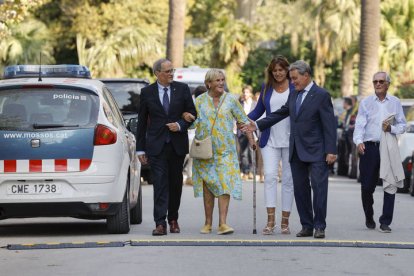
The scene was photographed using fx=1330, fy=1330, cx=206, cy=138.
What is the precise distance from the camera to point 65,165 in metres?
13.2

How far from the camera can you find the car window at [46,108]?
13.3 m

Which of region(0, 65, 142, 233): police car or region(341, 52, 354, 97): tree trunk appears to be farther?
region(341, 52, 354, 97): tree trunk

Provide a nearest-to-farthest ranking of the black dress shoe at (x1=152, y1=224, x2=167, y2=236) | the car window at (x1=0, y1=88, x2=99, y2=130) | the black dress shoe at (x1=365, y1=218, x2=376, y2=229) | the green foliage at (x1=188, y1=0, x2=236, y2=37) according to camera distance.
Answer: the car window at (x1=0, y1=88, x2=99, y2=130)
the black dress shoe at (x1=152, y1=224, x2=167, y2=236)
the black dress shoe at (x1=365, y1=218, x2=376, y2=229)
the green foliage at (x1=188, y1=0, x2=236, y2=37)

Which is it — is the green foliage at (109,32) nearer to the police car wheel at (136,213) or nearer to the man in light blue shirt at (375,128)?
the police car wheel at (136,213)

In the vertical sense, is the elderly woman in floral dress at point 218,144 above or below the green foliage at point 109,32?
below

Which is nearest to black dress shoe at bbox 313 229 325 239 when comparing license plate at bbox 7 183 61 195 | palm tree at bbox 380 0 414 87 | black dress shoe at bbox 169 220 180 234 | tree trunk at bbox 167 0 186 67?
black dress shoe at bbox 169 220 180 234

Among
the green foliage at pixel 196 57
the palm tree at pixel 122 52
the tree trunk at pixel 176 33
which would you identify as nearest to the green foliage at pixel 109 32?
the palm tree at pixel 122 52

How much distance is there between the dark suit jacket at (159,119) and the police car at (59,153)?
0.37 meters

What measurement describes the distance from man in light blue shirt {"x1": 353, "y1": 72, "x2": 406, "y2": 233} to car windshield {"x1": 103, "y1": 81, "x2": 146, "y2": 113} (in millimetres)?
7600

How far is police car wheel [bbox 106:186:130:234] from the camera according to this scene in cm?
1366

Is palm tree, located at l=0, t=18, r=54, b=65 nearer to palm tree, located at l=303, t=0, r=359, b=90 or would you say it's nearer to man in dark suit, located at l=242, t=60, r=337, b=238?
palm tree, located at l=303, t=0, r=359, b=90

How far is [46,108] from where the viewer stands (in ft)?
44.2

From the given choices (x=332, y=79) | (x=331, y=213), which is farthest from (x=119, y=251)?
(x=332, y=79)

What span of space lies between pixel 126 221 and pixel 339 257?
2.87m
